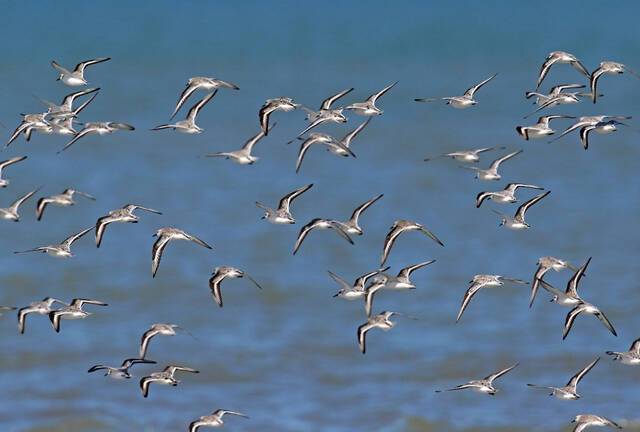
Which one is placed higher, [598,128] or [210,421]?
[598,128]

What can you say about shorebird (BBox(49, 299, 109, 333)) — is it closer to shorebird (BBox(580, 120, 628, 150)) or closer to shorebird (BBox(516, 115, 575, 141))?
shorebird (BBox(516, 115, 575, 141))

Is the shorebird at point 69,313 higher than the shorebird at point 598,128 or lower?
lower

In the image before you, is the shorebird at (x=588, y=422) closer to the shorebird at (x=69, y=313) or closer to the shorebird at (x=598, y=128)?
the shorebird at (x=598, y=128)

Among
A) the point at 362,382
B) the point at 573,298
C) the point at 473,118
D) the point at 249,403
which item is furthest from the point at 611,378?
the point at 473,118

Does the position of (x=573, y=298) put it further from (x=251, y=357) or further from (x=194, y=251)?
(x=194, y=251)

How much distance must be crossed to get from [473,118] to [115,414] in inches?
695

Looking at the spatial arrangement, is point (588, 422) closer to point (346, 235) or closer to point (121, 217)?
point (346, 235)

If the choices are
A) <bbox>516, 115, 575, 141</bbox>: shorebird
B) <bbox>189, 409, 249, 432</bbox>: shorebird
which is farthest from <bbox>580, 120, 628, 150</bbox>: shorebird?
<bbox>189, 409, 249, 432</bbox>: shorebird

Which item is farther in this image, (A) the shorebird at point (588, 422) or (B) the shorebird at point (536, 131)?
(B) the shorebird at point (536, 131)

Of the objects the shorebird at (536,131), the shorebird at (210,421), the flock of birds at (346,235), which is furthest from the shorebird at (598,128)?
the shorebird at (210,421)

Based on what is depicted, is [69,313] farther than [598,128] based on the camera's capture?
No

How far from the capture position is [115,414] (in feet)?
63.7

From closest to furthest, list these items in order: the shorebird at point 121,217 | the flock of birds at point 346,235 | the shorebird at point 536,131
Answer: the flock of birds at point 346,235 < the shorebird at point 121,217 < the shorebird at point 536,131

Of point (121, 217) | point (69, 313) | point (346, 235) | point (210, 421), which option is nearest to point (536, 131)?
point (346, 235)
